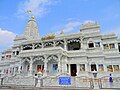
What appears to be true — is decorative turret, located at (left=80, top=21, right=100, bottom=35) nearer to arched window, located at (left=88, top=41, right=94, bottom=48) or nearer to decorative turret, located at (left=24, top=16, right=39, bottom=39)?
arched window, located at (left=88, top=41, right=94, bottom=48)

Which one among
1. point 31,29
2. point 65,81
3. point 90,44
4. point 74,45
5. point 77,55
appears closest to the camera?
point 65,81

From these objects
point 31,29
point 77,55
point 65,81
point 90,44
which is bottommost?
point 65,81

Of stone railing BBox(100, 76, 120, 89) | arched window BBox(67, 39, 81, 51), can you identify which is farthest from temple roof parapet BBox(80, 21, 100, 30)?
stone railing BBox(100, 76, 120, 89)

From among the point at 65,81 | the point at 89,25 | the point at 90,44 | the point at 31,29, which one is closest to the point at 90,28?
the point at 89,25

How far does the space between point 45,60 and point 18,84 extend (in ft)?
23.2

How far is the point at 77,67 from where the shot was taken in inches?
937

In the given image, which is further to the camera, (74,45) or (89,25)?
(74,45)

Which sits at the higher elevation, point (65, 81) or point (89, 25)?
point (89, 25)

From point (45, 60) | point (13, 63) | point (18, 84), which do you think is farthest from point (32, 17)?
point (18, 84)

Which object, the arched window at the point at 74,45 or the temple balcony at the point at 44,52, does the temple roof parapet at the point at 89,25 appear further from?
the temple balcony at the point at 44,52

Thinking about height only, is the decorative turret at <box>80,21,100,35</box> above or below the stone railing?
above

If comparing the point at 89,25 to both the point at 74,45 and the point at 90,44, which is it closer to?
the point at 90,44

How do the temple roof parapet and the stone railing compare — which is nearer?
the stone railing

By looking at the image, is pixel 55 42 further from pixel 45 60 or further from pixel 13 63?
pixel 13 63
